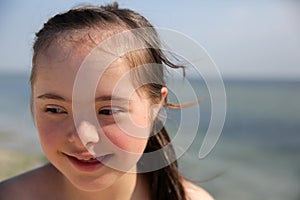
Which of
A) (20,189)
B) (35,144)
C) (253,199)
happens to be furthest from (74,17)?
(35,144)

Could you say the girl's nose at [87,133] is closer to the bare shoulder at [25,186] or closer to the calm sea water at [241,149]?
the calm sea water at [241,149]

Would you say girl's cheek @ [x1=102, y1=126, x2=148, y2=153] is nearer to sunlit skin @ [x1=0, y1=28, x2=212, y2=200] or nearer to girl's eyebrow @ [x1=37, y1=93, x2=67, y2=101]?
sunlit skin @ [x1=0, y1=28, x2=212, y2=200]

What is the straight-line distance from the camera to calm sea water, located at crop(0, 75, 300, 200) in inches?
176

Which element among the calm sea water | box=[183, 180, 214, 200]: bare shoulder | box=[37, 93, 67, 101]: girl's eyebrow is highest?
box=[37, 93, 67, 101]: girl's eyebrow

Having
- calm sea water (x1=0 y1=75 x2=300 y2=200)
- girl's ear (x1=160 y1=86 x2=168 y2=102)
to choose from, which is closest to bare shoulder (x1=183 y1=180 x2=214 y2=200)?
calm sea water (x1=0 y1=75 x2=300 y2=200)

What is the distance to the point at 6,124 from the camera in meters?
6.55

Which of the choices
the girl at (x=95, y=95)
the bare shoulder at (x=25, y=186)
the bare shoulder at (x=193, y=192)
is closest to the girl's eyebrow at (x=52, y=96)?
the girl at (x=95, y=95)

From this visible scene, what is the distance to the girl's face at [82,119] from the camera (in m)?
1.10

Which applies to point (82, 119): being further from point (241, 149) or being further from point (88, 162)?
point (241, 149)

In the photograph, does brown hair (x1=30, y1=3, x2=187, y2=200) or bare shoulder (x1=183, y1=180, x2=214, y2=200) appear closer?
brown hair (x1=30, y1=3, x2=187, y2=200)

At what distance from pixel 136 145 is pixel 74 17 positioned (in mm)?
342

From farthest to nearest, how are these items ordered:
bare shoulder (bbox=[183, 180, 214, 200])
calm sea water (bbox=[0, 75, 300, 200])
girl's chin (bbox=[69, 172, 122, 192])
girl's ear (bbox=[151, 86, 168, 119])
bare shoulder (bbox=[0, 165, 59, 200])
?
calm sea water (bbox=[0, 75, 300, 200])
bare shoulder (bbox=[183, 180, 214, 200])
bare shoulder (bbox=[0, 165, 59, 200])
girl's ear (bbox=[151, 86, 168, 119])
girl's chin (bbox=[69, 172, 122, 192])

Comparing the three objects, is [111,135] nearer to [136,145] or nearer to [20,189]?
[136,145]

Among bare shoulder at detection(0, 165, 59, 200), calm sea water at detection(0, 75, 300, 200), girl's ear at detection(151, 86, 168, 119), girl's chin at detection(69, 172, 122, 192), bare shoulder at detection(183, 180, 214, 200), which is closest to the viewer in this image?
girl's chin at detection(69, 172, 122, 192)
